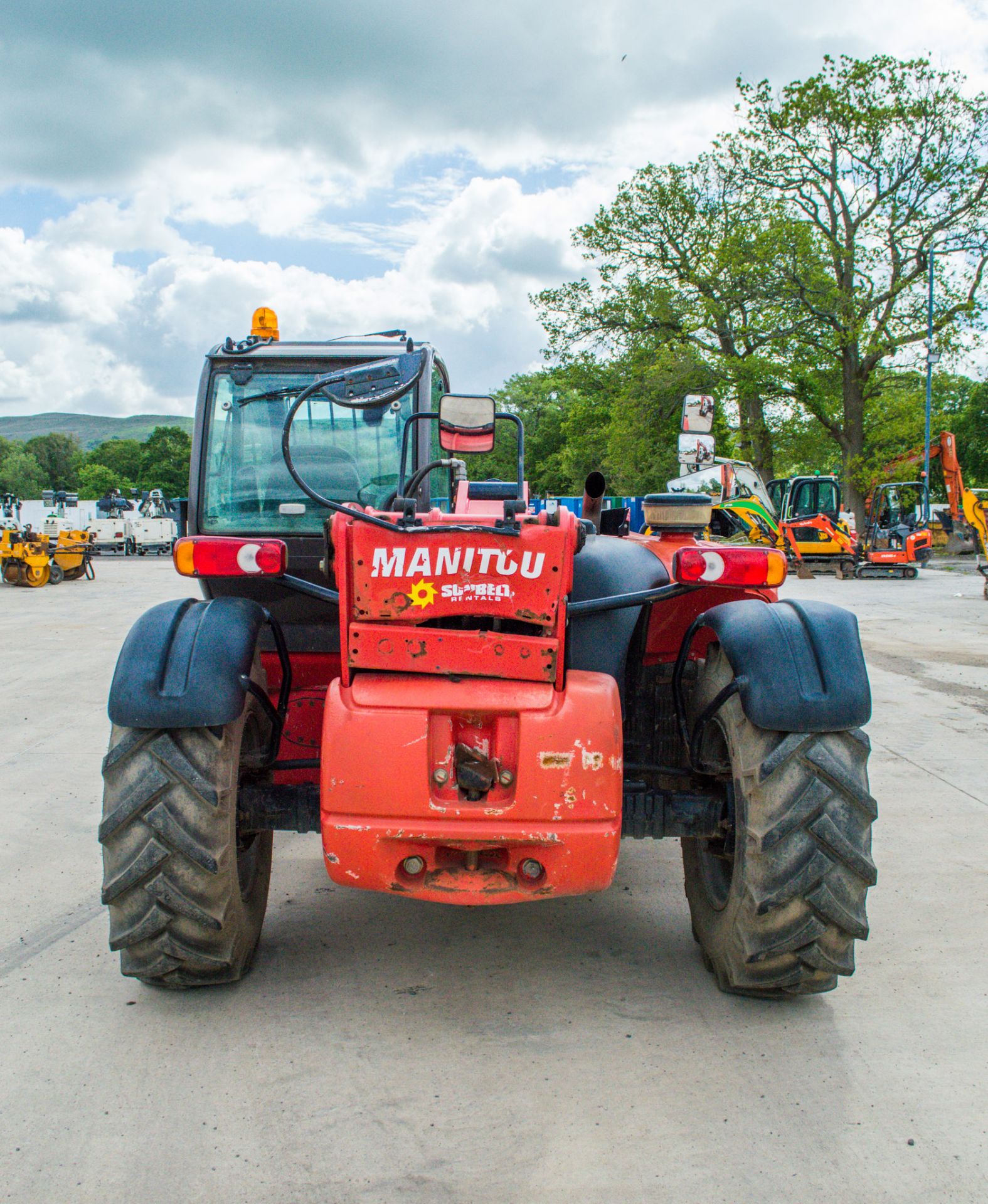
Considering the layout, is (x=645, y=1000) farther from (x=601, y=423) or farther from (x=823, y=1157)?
(x=601, y=423)

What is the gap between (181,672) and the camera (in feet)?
9.44

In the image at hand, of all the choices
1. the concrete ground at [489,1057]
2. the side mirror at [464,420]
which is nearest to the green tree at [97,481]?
the concrete ground at [489,1057]

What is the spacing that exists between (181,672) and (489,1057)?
142cm

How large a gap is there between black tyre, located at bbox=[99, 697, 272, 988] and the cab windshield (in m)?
2.09

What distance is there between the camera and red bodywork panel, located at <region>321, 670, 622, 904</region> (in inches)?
105

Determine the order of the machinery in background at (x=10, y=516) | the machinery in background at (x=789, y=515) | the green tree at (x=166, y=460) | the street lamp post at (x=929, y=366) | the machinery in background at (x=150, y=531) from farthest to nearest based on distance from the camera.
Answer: the green tree at (x=166, y=460) < the machinery in background at (x=150, y=531) < the street lamp post at (x=929, y=366) < the machinery in background at (x=10, y=516) < the machinery in background at (x=789, y=515)

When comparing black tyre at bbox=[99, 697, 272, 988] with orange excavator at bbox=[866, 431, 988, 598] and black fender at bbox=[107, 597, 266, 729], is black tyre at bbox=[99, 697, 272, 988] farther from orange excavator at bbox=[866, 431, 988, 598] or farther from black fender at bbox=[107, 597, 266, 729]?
orange excavator at bbox=[866, 431, 988, 598]

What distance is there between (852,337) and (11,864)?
97.3 ft

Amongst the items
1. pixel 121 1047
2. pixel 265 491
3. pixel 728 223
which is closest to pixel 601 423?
pixel 728 223

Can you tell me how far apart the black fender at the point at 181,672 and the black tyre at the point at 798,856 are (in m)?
1.53

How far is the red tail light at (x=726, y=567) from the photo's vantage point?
3.08 meters

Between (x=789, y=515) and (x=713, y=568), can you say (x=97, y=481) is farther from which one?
(x=713, y=568)

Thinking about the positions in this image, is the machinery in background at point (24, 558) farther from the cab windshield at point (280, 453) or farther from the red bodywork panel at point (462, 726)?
the red bodywork panel at point (462, 726)

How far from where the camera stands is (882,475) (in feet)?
106
